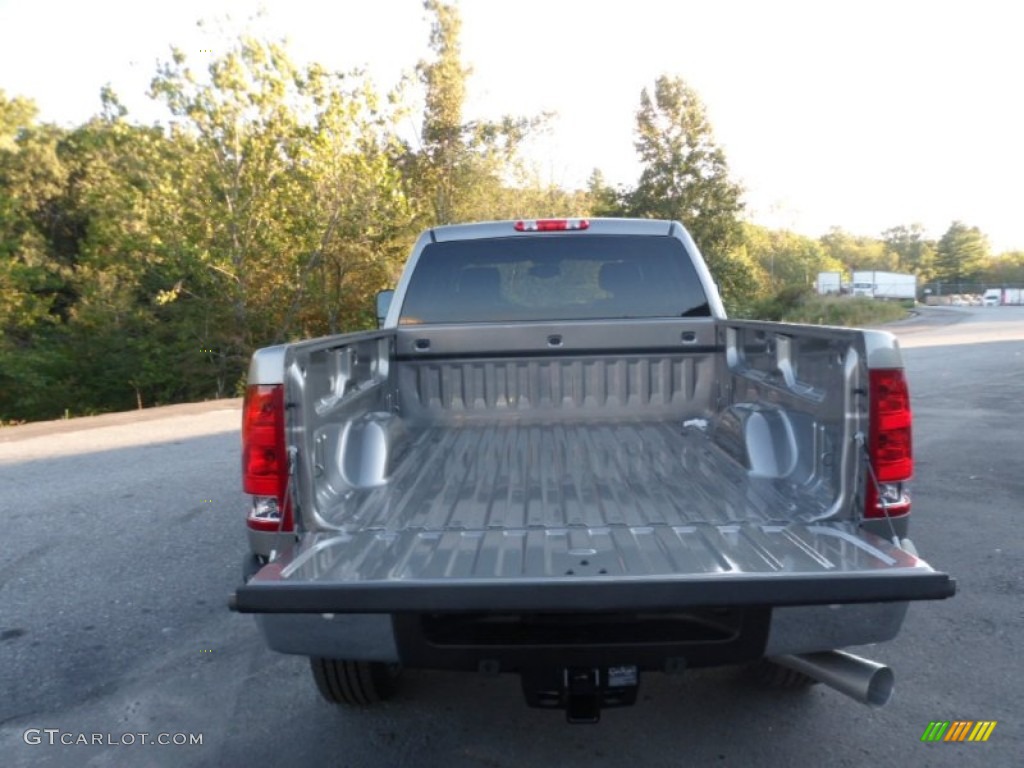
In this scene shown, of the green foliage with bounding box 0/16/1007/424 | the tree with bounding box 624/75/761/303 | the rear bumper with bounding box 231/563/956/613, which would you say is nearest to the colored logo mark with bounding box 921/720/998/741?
the rear bumper with bounding box 231/563/956/613

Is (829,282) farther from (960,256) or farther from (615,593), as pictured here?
(615,593)

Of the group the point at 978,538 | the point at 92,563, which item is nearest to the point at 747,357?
the point at 978,538

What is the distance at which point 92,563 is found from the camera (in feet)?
18.2

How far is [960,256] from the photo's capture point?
11238 cm

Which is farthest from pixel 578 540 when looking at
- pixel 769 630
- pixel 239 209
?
pixel 239 209

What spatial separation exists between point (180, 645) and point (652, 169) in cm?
2984

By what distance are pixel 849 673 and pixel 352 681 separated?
1858 millimetres

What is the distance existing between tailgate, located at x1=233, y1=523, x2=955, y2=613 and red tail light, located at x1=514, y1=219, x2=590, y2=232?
2291mm

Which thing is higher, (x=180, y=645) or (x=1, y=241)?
(x=1, y=241)

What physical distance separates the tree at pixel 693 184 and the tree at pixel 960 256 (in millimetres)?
92892

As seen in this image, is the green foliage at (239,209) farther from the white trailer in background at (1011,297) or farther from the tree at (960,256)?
the tree at (960,256)

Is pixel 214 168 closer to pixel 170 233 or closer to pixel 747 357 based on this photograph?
pixel 170 233

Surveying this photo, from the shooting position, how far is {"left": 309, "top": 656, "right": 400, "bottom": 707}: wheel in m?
3.27

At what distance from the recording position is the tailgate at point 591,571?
2299mm
